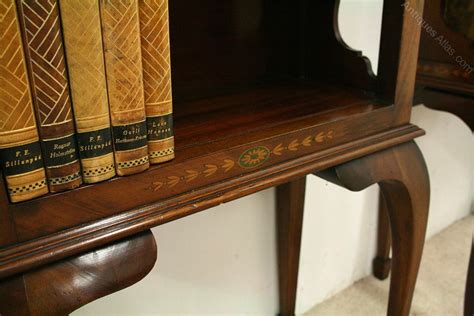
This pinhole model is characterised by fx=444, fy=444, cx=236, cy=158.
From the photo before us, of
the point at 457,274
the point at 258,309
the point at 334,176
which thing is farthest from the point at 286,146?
the point at 457,274

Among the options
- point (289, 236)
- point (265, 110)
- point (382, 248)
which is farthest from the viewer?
point (382, 248)

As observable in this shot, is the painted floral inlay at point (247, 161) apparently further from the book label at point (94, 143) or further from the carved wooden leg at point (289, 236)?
the carved wooden leg at point (289, 236)

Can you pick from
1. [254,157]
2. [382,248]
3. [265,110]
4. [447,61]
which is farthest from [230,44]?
[382,248]

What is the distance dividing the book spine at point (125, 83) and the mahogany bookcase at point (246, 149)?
22 mm

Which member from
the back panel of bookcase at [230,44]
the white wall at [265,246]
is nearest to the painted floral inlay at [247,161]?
the back panel of bookcase at [230,44]

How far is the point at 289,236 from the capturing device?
1045 millimetres

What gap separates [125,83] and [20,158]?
0.35 ft

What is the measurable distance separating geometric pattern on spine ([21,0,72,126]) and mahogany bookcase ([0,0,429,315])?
0.08 meters

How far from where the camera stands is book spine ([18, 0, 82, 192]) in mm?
330

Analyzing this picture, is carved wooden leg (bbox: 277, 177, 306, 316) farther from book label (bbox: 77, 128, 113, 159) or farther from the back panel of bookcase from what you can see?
book label (bbox: 77, 128, 113, 159)

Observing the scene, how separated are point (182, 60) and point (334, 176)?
1.01 feet

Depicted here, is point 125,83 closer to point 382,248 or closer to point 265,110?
point 265,110

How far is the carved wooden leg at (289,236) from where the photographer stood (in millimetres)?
1011

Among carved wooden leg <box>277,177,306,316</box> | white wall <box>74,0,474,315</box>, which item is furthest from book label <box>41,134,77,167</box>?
carved wooden leg <box>277,177,306,316</box>
